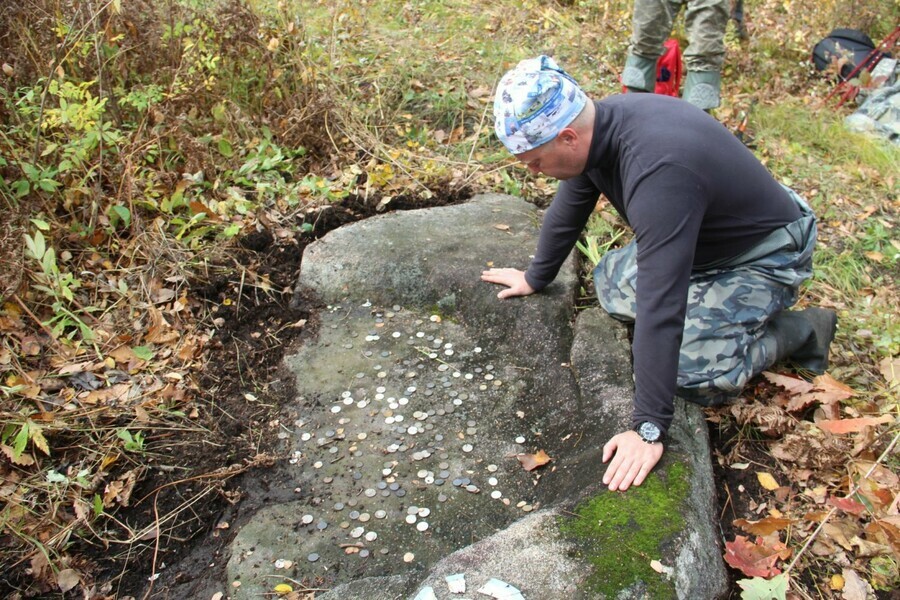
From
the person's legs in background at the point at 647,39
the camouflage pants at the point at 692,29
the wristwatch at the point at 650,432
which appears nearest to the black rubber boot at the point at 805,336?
the wristwatch at the point at 650,432

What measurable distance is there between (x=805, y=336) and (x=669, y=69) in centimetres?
279

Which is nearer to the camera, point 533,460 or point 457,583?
point 457,583

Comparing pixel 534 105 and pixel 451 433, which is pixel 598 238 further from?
pixel 534 105

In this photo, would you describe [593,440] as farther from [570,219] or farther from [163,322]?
[163,322]

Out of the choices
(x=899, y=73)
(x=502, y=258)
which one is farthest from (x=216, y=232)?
(x=899, y=73)

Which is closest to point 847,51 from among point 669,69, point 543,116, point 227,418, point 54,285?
point 669,69

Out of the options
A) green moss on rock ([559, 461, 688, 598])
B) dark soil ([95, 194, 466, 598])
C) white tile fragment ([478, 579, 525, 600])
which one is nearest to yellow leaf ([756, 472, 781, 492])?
green moss on rock ([559, 461, 688, 598])

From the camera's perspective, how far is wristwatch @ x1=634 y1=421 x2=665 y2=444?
2096mm

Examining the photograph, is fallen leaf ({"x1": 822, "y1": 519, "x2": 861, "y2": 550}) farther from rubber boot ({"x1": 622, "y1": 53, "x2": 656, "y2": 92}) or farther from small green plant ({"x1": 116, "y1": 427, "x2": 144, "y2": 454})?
rubber boot ({"x1": 622, "y1": 53, "x2": 656, "y2": 92})

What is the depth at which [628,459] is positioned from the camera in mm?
2062

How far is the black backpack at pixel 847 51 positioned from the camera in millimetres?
5785

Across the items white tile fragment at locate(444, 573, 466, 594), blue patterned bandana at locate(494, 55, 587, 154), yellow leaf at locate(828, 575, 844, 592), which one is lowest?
yellow leaf at locate(828, 575, 844, 592)

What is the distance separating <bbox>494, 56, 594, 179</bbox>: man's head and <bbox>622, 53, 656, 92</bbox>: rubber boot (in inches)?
107

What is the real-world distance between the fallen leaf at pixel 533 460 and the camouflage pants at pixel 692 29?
3.18 m
